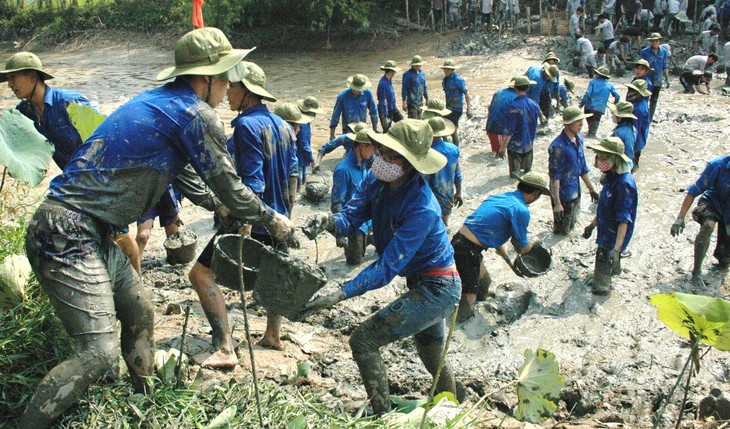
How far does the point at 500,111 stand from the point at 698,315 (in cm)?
799

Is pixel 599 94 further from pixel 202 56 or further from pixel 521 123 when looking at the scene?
pixel 202 56

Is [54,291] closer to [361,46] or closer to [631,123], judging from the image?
[631,123]

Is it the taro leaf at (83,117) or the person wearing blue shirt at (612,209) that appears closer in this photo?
the taro leaf at (83,117)

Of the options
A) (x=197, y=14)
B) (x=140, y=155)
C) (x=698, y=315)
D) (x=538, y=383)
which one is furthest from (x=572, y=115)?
(x=140, y=155)

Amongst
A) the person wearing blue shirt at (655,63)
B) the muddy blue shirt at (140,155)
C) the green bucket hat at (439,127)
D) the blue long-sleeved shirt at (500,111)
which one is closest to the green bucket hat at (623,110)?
the blue long-sleeved shirt at (500,111)

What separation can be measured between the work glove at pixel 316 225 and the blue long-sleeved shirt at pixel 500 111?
263 inches

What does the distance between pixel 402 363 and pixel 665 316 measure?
2740 mm

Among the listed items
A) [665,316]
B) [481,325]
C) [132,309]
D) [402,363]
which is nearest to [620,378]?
[481,325]

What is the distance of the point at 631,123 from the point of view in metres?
8.54

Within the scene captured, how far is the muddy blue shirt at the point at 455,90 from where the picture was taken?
11.6m

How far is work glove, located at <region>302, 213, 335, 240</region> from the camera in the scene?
3783mm

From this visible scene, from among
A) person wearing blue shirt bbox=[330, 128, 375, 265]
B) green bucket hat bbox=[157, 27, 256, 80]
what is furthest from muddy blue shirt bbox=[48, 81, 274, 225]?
person wearing blue shirt bbox=[330, 128, 375, 265]

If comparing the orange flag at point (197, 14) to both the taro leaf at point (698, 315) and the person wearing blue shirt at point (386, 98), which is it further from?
the person wearing blue shirt at point (386, 98)

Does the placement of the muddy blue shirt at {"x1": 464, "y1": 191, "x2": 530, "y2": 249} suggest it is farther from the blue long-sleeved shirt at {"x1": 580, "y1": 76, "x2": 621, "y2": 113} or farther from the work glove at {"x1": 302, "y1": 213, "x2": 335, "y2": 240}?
the blue long-sleeved shirt at {"x1": 580, "y1": 76, "x2": 621, "y2": 113}
